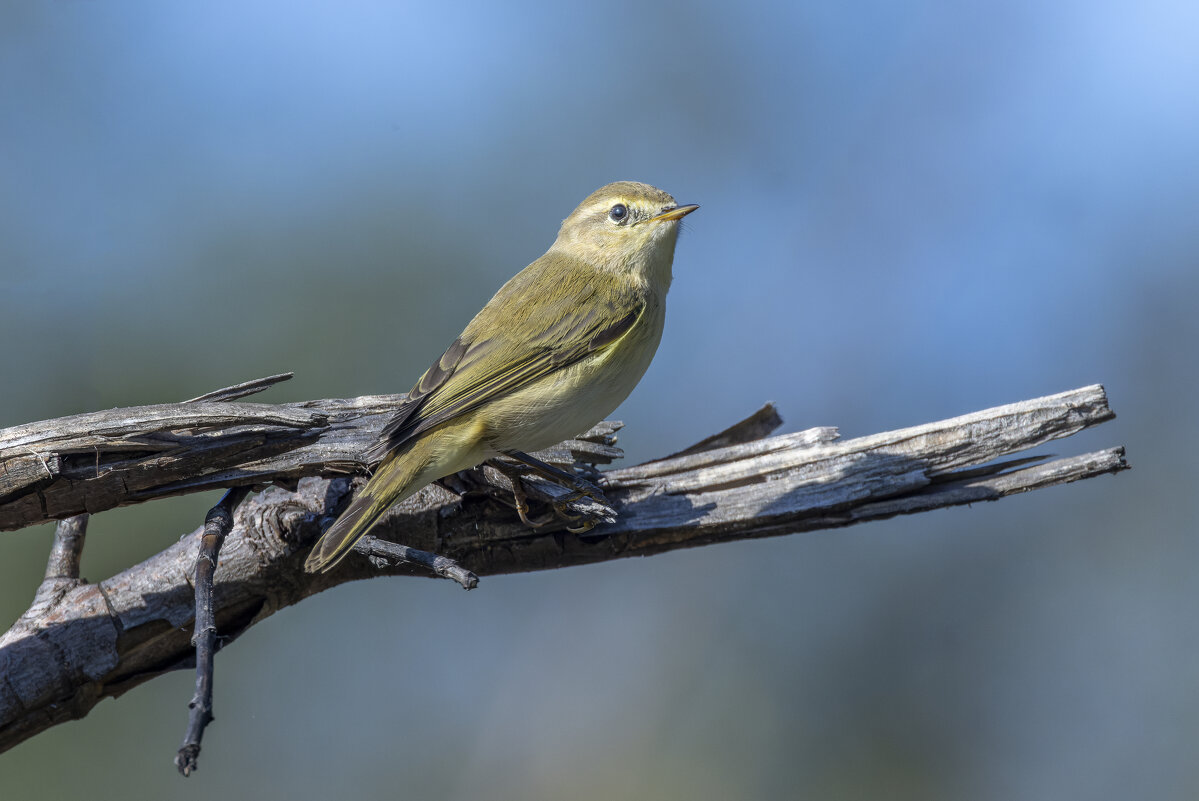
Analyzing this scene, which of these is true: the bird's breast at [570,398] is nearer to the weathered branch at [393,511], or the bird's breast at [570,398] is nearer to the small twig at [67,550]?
the weathered branch at [393,511]

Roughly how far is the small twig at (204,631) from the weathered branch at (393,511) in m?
0.19

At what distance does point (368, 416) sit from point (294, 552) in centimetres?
58

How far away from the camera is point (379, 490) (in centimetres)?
304

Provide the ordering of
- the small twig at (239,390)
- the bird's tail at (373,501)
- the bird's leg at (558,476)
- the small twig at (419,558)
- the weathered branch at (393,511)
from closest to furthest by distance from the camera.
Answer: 1. the small twig at (419,558)
2. the bird's tail at (373,501)
3. the weathered branch at (393,511)
4. the small twig at (239,390)
5. the bird's leg at (558,476)

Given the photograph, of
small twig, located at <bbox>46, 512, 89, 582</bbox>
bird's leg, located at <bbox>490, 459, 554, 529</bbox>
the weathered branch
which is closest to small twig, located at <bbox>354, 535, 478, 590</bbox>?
the weathered branch

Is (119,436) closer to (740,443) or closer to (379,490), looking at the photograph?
(379,490)

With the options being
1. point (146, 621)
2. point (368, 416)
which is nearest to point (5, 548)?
point (146, 621)

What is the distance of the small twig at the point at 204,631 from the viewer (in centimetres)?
187

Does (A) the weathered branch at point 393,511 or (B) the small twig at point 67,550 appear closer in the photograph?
(A) the weathered branch at point 393,511

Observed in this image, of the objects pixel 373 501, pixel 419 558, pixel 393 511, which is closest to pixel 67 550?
pixel 393 511

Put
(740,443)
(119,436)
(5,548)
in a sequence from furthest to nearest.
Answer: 1. (5,548)
2. (740,443)
3. (119,436)

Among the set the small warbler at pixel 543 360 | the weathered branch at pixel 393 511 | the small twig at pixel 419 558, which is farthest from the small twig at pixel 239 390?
the small twig at pixel 419 558

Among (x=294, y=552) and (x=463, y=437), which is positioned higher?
(x=463, y=437)

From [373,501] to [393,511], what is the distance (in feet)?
1.98
